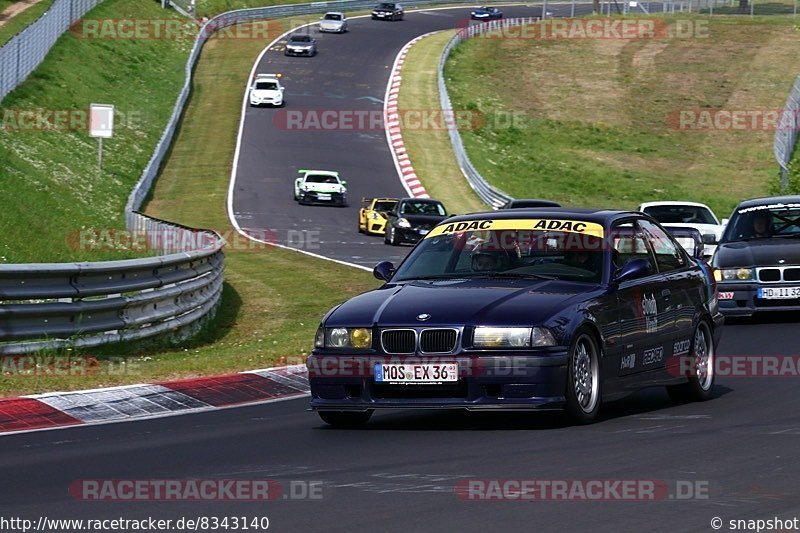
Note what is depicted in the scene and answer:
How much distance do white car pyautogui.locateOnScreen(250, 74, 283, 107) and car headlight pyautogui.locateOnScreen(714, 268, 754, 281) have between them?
4659cm

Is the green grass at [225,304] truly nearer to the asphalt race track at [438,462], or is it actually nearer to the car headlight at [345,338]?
the asphalt race track at [438,462]

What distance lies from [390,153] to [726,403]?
4615 centimetres

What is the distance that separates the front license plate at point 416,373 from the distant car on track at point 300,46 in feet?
223

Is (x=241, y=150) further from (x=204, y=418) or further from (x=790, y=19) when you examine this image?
(x=204, y=418)

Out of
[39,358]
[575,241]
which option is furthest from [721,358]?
[39,358]

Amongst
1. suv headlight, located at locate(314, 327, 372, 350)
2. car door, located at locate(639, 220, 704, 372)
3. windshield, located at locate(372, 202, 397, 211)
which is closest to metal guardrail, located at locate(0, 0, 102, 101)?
windshield, located at locate(372, 202, 397, 211)

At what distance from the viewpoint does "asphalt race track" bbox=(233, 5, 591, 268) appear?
133 feet

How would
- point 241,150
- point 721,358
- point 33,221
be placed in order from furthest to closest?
1. point 241,150
2. point 33,221
3. point 721,358

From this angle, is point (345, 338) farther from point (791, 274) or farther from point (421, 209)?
point (421, 209)

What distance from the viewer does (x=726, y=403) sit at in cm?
1117

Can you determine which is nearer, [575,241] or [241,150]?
[575,241]

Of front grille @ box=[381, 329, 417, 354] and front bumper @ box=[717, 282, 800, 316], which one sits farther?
front bumper @ box=[717, 282, 800, 316]

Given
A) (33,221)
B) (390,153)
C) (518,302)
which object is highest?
(518,302)

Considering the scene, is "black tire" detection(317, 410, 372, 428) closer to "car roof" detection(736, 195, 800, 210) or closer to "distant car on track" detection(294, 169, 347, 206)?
"car roof" detection(736, 195, 800, 210)
